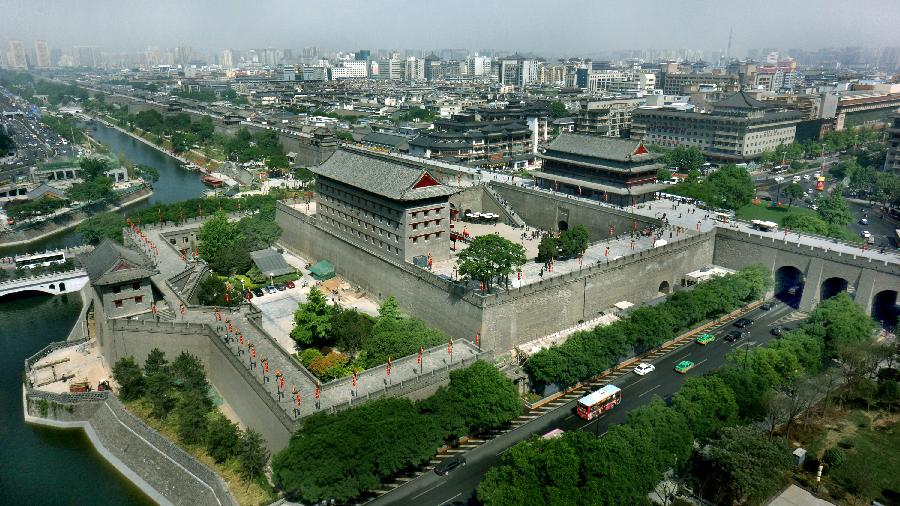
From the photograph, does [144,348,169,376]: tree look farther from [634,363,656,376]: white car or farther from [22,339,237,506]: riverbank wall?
[634,363,656,376]: white car

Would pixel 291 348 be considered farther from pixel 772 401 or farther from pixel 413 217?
pixel 772 401

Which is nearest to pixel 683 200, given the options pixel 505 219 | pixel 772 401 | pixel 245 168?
pixel 505 219

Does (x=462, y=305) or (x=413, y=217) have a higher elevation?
(x=413, y=217)

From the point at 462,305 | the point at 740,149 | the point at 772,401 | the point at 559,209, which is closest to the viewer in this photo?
the point at 772,401

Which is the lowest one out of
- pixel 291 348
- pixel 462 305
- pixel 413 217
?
pixel 291 348

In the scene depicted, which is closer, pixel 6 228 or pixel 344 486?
pixel 344 486

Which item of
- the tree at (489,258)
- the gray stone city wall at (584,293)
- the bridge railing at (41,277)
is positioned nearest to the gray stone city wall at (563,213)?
the gray stone city wall at (584,293)

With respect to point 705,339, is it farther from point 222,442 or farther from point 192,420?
point 192,420
